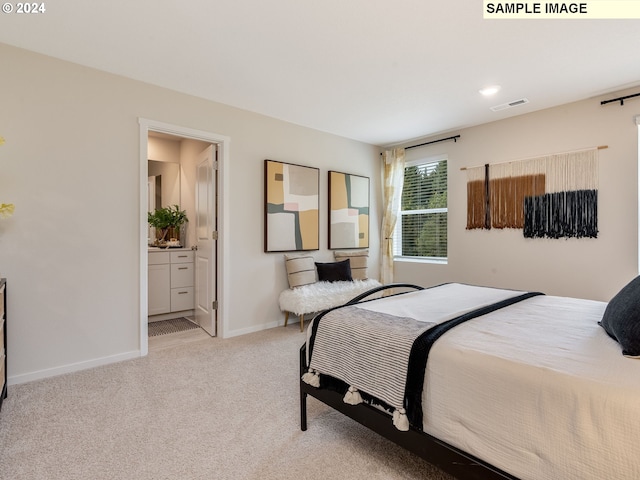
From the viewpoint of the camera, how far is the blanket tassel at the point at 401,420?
133 centimetres

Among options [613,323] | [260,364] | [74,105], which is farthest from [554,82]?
[74,105]

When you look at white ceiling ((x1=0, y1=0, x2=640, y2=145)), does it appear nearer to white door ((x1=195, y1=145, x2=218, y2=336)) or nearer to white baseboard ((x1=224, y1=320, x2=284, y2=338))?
white door ((x1=195, y1=145, x2=218, y2=336))

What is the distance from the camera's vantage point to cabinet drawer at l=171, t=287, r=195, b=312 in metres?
4.34

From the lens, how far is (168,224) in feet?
15.1

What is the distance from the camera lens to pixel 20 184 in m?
2.46

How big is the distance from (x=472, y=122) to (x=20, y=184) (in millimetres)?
4499

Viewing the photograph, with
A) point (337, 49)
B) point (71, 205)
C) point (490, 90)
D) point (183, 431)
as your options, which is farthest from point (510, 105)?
point (71, 205)

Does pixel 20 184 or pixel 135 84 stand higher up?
pixel 135 84

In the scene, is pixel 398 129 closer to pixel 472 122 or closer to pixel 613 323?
pixel 472 122

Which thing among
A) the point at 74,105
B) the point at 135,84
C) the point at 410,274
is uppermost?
the point at 135,84

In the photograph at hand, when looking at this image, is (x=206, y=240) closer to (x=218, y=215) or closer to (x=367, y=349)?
(x=218, y=215)

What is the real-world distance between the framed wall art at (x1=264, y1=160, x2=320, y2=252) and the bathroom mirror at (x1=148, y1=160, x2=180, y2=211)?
1854mm

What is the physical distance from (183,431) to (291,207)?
2668 mm

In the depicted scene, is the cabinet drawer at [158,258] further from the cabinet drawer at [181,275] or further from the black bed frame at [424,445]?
the black bed frame at [424,445]
